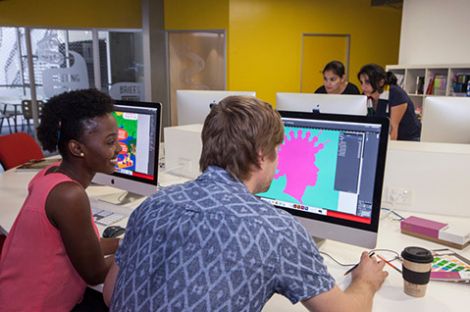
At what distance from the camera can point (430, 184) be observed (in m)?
1.86

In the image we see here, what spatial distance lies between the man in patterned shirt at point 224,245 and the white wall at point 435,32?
5.31 metres

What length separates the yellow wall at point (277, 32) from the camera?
261 inches

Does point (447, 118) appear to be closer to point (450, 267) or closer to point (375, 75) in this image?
point (450, 267)

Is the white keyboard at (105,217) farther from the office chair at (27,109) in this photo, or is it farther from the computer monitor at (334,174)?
the office chair at (27,109)

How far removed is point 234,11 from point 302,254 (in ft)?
20.1

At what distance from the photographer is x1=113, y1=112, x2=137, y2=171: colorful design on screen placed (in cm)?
204

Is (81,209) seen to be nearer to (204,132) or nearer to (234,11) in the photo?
(204,132)

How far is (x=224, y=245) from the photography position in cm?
86

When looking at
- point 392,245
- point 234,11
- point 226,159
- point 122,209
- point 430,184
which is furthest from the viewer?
point 234,11

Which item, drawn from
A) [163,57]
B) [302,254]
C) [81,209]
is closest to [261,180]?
[302,254]

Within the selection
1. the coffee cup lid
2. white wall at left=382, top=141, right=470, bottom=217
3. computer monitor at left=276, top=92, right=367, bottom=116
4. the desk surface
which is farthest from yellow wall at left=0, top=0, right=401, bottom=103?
the coffee cup lid

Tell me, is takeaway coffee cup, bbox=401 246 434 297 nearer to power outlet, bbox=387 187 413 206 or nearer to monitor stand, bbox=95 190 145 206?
power outlet, bbox=387 187 413 206

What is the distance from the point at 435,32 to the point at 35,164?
5.34m

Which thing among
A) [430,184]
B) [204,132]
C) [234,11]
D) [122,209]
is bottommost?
[122,209]
